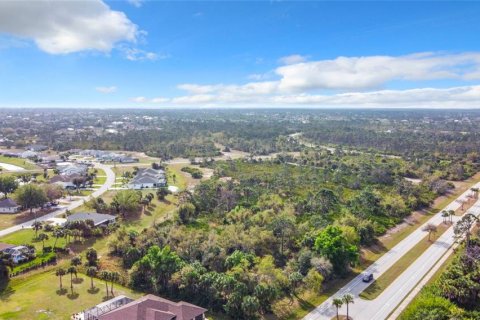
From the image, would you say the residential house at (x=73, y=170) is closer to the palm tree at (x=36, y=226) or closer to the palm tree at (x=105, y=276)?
the palm tree at (x=36, y=226)

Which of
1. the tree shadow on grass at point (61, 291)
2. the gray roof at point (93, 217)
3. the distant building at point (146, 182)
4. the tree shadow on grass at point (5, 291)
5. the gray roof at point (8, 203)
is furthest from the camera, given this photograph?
the distant building at point (146, 182)

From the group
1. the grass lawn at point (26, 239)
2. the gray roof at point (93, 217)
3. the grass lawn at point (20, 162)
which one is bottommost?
the grass lawn at point (26, 239)

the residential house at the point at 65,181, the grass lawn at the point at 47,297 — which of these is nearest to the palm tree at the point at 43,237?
the grass lawn at the point at 47,297

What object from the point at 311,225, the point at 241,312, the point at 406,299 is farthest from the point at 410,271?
the point at 241,312

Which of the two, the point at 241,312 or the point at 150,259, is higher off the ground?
the point at 150,259

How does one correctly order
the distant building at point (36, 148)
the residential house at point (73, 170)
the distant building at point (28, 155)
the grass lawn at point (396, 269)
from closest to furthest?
1. the grass lawn at point (396, 269)
2. the residential house at point (73, 170)
3. the distant building at point (28, 155)
4. the distant building at point (36, 148)

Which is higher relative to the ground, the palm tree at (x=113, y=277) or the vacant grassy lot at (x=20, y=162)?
the vacant grassy lot at (x=20, y=162)

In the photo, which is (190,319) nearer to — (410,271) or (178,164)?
(410,271)
